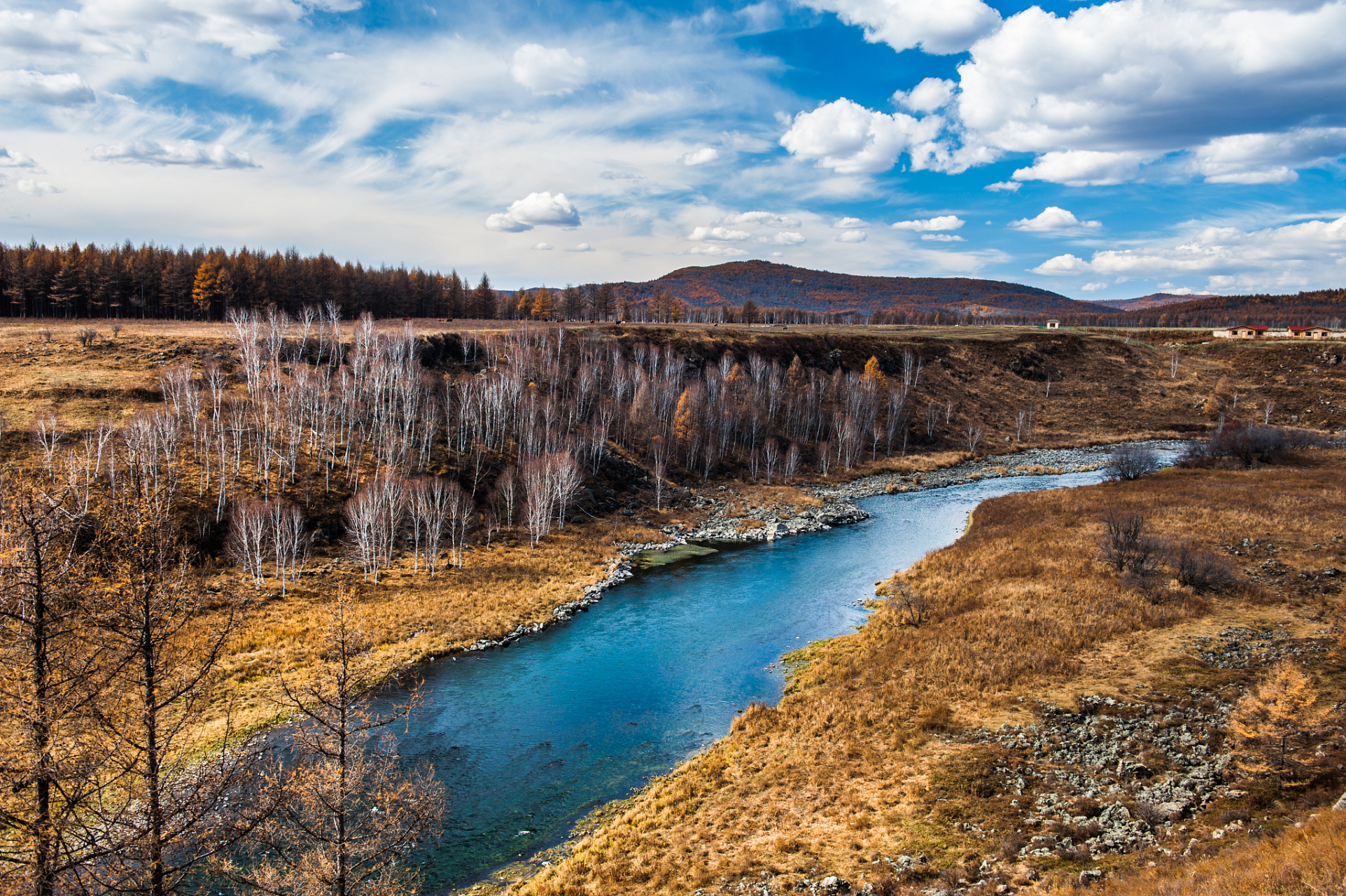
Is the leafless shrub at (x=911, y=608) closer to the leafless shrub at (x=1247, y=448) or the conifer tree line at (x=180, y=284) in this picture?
the leafless shrub at (x=1247, y=448)

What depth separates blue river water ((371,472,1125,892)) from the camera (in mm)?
19984

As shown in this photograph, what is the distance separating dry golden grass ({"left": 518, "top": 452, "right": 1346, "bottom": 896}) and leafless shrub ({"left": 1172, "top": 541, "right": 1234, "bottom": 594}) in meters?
0.97

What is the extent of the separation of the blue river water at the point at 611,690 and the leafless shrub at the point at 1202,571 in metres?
15.6

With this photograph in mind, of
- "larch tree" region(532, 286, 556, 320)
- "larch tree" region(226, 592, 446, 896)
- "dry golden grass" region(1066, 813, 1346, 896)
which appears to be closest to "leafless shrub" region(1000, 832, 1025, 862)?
"dry golden grass" region(1066, 813, 1346, 896)

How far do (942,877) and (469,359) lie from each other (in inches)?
2829

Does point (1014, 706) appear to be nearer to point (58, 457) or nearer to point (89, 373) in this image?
point (58, 457)

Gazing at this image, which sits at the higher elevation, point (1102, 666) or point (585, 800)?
point (1102, 666)

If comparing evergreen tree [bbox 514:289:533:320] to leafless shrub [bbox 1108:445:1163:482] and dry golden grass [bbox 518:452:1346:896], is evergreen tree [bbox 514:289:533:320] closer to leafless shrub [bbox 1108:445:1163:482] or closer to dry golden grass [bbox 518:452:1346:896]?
leafless shrub [bbox 1108:445:1163:482]

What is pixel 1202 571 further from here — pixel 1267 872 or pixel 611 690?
pixel 611 690

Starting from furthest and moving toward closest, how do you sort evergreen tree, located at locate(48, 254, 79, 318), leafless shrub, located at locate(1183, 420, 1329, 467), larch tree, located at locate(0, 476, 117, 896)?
evergreen tree, located at locate(48, 254, 79, 318) < leafless shrub, located at locate(1183, 420, 1329, 467) < larch tree, located at locate(0, 476, 117, 896)

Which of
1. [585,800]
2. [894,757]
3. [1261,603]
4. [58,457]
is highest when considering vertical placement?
[58,457]

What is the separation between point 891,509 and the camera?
63906 mm

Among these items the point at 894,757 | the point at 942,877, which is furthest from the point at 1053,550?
the point at 942,877

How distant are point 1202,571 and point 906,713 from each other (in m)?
20.4
